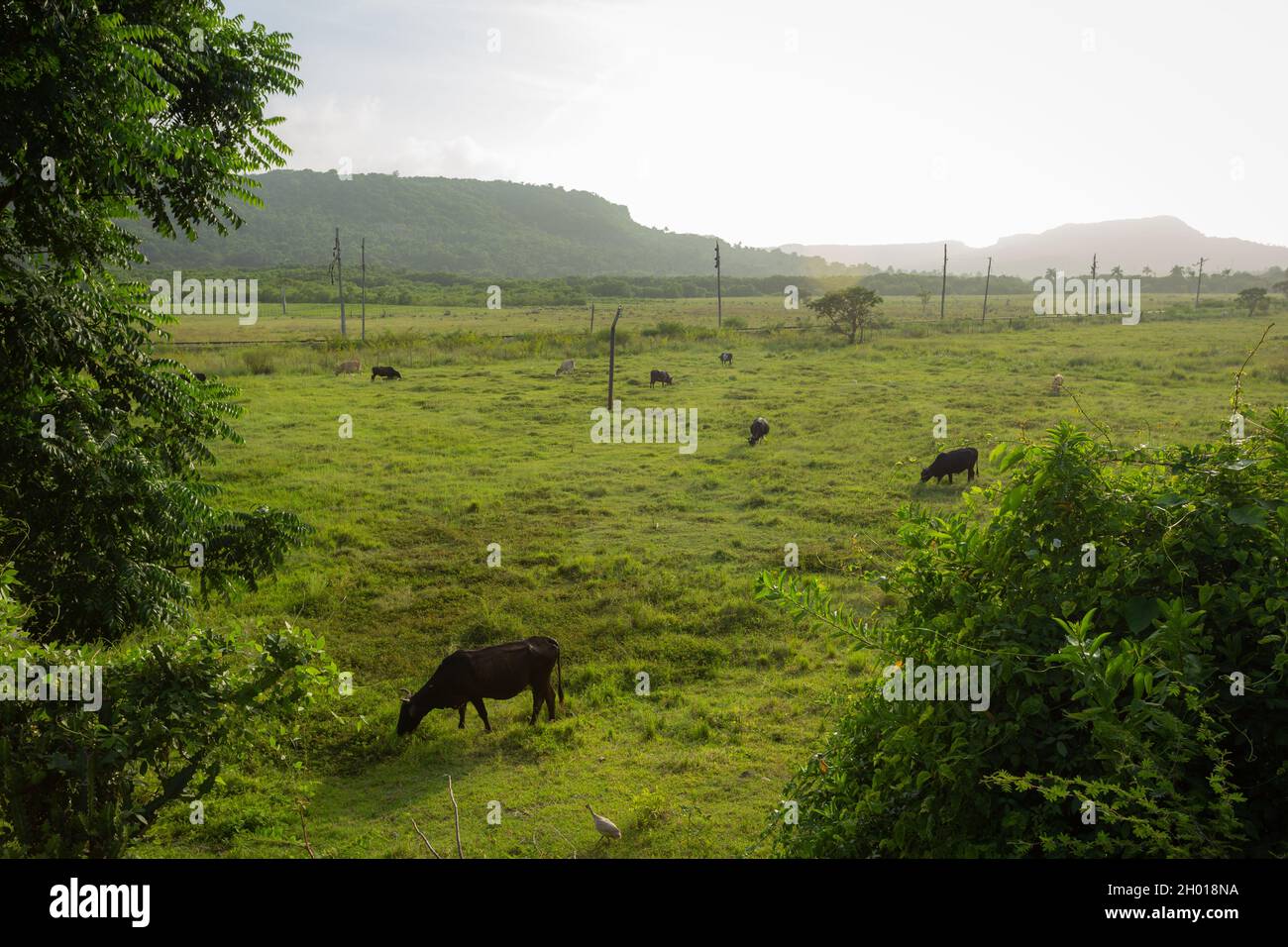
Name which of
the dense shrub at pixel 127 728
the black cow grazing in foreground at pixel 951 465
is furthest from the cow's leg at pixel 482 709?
the black cow grazing in foreground at pixel 951 465

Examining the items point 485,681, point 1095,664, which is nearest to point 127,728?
point 1095,664

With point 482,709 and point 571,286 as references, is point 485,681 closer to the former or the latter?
point 482,709

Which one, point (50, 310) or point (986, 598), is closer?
point (986, 598)

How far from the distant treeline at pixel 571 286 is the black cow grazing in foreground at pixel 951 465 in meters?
82.6

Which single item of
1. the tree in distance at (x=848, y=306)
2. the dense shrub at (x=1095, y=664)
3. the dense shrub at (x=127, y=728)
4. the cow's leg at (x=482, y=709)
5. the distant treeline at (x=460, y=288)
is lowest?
the cow's leg at (x=482, y=709)

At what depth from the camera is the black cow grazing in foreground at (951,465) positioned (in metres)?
19.5

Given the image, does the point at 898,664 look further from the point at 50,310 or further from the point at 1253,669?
the point at 50,310

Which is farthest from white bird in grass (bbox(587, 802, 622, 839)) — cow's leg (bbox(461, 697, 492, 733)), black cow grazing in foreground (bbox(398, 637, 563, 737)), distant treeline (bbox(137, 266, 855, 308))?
distant treeline (bbox(137, 266, 855, 308))

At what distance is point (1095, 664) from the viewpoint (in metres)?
2.66

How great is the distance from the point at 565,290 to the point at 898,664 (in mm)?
117973

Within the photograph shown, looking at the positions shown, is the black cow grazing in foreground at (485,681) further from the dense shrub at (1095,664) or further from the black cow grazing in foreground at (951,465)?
the black cow grazing in foreground at (951,465)

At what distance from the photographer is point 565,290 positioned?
118 m

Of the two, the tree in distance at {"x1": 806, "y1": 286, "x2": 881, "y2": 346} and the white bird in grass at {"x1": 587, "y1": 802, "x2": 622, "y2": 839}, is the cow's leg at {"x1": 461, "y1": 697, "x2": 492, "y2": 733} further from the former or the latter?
the tree in distance at {"x1": 806, "y1": 286, "x2": 881, "y2": 346}

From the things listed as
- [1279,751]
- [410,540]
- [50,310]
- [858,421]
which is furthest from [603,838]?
[858,421]
